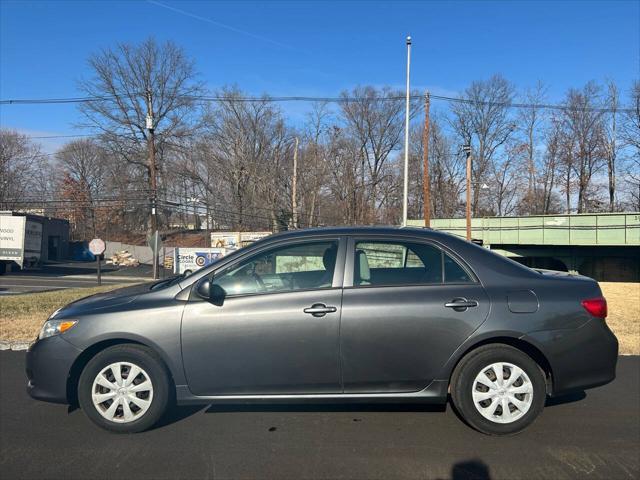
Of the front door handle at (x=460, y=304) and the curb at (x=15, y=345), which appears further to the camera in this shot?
the curb at (x=15, y=345)

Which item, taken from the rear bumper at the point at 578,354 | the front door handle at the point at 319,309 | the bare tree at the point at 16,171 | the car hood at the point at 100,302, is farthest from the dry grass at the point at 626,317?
the bare tree at the point at 16,171

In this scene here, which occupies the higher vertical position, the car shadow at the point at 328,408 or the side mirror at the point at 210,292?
the side mirror at the point at 210,292

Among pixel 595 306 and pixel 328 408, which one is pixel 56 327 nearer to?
pixel 328 408

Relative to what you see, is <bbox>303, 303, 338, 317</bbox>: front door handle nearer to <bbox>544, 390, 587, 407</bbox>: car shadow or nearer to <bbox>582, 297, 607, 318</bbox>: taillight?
<bbox>582, 297, 607, 318</bbox>: taillight

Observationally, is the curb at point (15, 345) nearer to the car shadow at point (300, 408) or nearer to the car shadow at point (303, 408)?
the car shadow at point (300, 408)

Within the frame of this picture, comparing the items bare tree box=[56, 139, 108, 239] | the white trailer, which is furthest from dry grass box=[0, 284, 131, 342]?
bare tree box=[56, 139, 108, 239]

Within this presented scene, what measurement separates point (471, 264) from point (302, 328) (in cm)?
152

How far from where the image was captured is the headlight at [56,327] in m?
3.80

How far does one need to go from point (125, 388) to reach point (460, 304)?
9.12 feet

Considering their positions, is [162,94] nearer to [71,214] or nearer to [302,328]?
[71,214]

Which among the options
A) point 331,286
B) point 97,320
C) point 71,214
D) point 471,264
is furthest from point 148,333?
point 71,214

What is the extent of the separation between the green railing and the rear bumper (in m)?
31.7

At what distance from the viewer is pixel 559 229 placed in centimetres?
3391

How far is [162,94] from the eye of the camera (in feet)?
157
